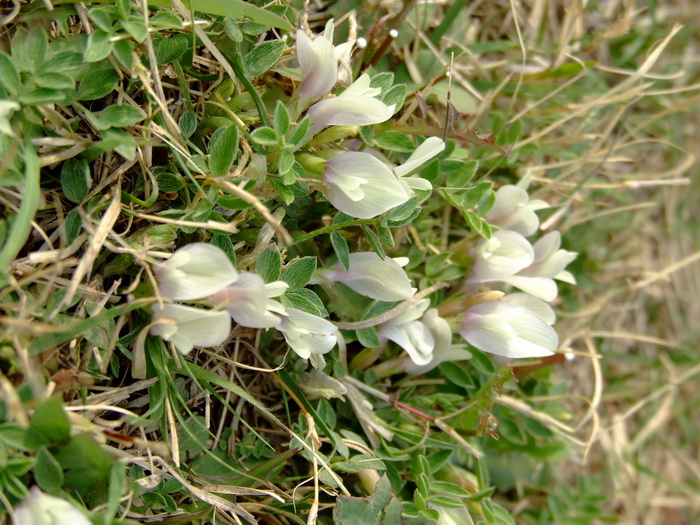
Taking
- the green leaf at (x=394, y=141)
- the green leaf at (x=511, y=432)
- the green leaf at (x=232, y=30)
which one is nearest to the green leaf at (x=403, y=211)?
the green leaf at (x=394, y=141)

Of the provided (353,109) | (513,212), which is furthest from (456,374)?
(353,109)

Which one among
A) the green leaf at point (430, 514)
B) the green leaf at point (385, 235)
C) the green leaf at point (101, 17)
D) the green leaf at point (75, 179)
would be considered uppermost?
the green leaf at point (101, 17)

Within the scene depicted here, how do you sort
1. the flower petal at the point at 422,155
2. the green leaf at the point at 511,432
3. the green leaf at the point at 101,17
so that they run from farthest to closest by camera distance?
the green leaf at the point at 511,432, the flower petal at the point at 422,155, the green leaf at the point at 101,17

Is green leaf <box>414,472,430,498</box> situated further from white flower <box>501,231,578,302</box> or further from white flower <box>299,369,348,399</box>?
white flower <box>501,231,578,302</box>

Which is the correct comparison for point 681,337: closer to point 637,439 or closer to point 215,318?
point 637,439

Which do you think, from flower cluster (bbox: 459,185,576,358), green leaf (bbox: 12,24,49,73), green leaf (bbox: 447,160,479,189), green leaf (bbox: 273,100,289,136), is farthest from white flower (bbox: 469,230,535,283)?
green leaf (bbox: 12,24,49,73)

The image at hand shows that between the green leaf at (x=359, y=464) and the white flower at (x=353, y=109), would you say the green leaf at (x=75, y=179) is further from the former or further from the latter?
the green leaf at (x=359, y=464)

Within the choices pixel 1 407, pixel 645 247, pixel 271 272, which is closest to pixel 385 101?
pixel 271 272
